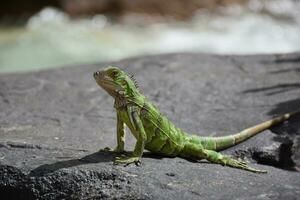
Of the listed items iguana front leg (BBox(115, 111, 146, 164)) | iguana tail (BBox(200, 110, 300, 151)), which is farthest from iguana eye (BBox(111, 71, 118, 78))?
iguana tail (BBox(200, 110, 300, 151))

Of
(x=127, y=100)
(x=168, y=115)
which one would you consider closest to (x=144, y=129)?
(x=127, y=100)

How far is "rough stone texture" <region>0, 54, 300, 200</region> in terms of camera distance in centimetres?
548

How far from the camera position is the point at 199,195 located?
525 cm

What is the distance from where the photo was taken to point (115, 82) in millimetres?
5922

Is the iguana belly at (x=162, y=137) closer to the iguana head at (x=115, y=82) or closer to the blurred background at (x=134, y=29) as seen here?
the iguana head at (x=115, y=82)

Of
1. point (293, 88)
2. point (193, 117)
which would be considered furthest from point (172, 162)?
point (293, 88)

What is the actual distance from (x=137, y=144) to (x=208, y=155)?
80 centimetres

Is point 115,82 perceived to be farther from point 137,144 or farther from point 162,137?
point 162,137

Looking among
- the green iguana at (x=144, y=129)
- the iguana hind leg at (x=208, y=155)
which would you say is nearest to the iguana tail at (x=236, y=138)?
the green iguana at (x=144, y=129)

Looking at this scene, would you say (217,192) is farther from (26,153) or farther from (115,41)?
(115,41)

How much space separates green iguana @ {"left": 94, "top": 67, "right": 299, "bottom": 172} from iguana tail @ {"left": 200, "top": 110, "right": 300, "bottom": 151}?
73 mm

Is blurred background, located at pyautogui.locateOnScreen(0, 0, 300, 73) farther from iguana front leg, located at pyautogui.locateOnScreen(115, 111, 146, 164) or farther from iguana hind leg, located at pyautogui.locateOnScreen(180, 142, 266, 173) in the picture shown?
iguana front leg, located at pyautogui.locateOnScreen(115, 111, 146, 164)

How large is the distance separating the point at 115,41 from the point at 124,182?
13765mm

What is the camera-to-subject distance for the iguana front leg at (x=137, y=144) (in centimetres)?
576
